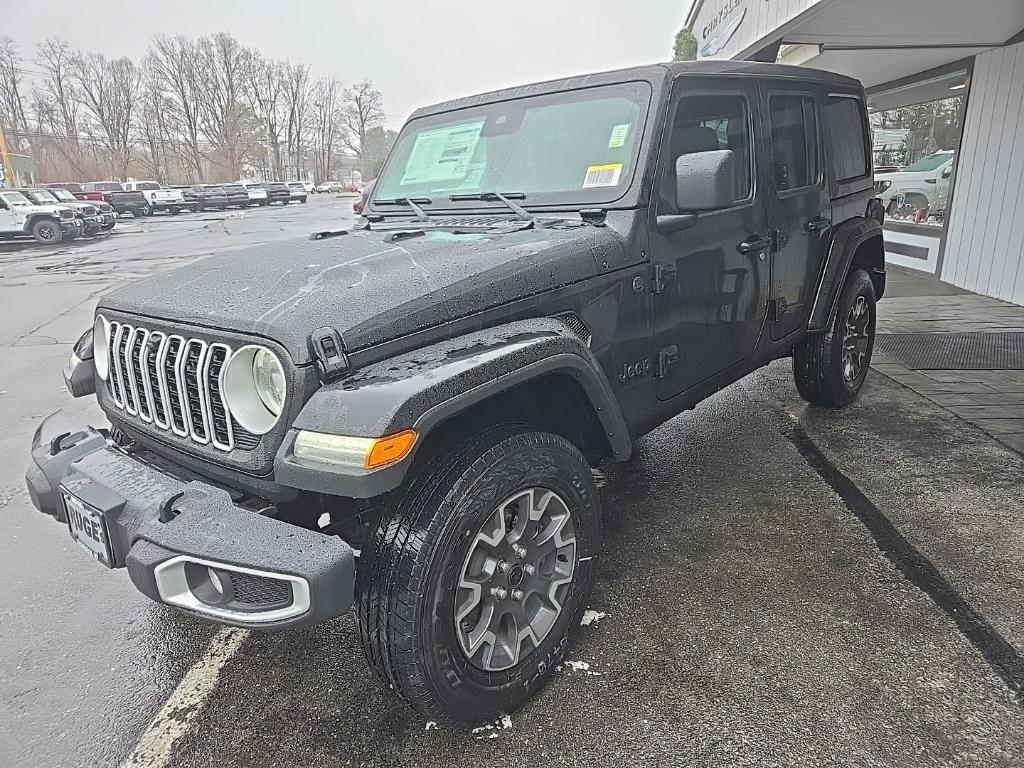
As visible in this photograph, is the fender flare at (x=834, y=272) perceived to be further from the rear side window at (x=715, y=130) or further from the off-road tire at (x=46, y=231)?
the off-road tire at (x=46, y=231)

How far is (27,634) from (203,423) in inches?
60.2

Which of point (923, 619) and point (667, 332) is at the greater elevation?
point (667, 332)

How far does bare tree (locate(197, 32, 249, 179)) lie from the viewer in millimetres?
69438

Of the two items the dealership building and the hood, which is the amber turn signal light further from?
the dealership building

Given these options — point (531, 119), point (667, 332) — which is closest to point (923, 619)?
point (667, 332)

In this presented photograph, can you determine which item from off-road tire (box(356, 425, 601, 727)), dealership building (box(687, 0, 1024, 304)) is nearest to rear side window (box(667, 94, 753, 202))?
off-road tire (box(356, 425, 601, 727))

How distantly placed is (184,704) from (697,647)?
1.79 metres

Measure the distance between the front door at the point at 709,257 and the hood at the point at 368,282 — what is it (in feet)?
1.30

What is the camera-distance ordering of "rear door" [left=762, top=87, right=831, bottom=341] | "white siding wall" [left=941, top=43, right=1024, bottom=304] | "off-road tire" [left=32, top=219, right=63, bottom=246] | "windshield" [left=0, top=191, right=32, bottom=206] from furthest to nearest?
1. "off-road tire" [left=32, top=219, right=63, bottom=246]
2. "windshield" [left=0, top=191, right=32, bottom=206]
3. "white siding wall" [left=941, top=43, right=1024, bottom=304]
4. "rear door" [left=762, top=87, right=831, bottom=341]

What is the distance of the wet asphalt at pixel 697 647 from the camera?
212 cm

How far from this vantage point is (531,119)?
3170 millimetres

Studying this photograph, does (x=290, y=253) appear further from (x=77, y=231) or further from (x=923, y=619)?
(x=77, y=231)

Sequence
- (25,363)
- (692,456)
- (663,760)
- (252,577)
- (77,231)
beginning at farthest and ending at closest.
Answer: (77,231), (25,363), (692,456), (663,760), (252,577)

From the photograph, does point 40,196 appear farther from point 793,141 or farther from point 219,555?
point 219,555
